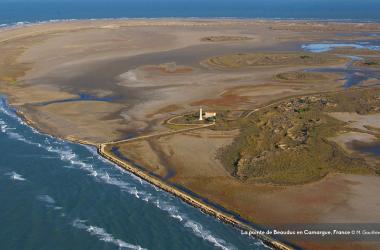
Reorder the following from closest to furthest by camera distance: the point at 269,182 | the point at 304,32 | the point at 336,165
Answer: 1. the point at 269,182
2. the point at 336,165
3. the point at 304,32

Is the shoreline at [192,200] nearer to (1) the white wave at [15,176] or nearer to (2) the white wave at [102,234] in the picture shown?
(2) the white wave at [102,234]

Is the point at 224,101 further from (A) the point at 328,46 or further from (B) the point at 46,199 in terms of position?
(A) the point at 328,46

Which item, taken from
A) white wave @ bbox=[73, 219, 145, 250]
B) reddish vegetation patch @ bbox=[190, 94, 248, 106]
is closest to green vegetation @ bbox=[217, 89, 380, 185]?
reddish vegetation patch @ bbox=[190, 94, 248, 106]

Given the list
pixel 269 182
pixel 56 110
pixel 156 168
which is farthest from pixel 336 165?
pixel 56 110

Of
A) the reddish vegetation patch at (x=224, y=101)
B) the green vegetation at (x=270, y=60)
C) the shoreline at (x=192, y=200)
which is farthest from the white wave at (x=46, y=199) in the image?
the green vegetation at (x=270, y=60)

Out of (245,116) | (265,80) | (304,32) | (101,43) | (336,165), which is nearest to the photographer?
(336,165)

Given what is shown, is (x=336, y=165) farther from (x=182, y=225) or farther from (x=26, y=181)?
(x=26, y=181)

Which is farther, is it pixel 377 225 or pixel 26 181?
pixel 26 181

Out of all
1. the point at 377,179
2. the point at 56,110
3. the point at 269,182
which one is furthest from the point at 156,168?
the point at 56,110

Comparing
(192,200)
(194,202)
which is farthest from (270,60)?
(194,202)
